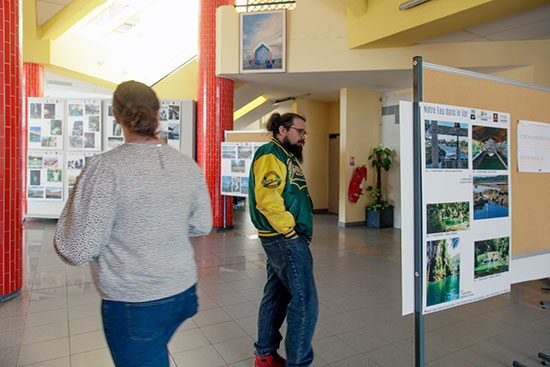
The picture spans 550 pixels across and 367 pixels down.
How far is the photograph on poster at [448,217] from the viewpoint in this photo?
1687 millimetres

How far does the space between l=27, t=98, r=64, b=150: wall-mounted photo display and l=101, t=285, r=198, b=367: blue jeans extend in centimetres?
749

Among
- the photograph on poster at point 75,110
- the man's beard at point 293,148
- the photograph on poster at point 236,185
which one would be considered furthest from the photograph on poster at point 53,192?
the man's beard at point 293,148

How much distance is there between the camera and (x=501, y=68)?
5.75 m

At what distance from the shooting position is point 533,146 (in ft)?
6.94

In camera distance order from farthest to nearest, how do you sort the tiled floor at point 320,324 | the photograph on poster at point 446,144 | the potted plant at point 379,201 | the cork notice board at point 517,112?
the potted plant at point 379,201
the tiled floor at point 320,324
the cork notice board at point 517,112
the photograph on poster at point 446,144

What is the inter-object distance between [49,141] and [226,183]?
3.77m

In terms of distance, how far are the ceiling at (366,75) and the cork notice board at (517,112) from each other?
10.3 feet

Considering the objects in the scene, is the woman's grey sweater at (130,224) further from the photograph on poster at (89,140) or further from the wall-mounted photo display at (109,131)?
the photograph on poster at (89,140)

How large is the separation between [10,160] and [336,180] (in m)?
7.71

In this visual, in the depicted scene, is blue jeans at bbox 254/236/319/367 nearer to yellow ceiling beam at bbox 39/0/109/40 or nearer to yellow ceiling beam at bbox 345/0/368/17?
yellow ceiling beam at bbox 345/0/368/17

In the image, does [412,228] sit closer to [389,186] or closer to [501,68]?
[501,68]

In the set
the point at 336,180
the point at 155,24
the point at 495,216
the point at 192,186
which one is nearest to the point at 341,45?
the point at 336,180

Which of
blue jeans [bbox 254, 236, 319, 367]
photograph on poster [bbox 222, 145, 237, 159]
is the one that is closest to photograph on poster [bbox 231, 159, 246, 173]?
photograph on poster [bbox 222, 145, 237, 159]

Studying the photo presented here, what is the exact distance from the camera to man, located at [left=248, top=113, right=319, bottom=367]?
1.97m
